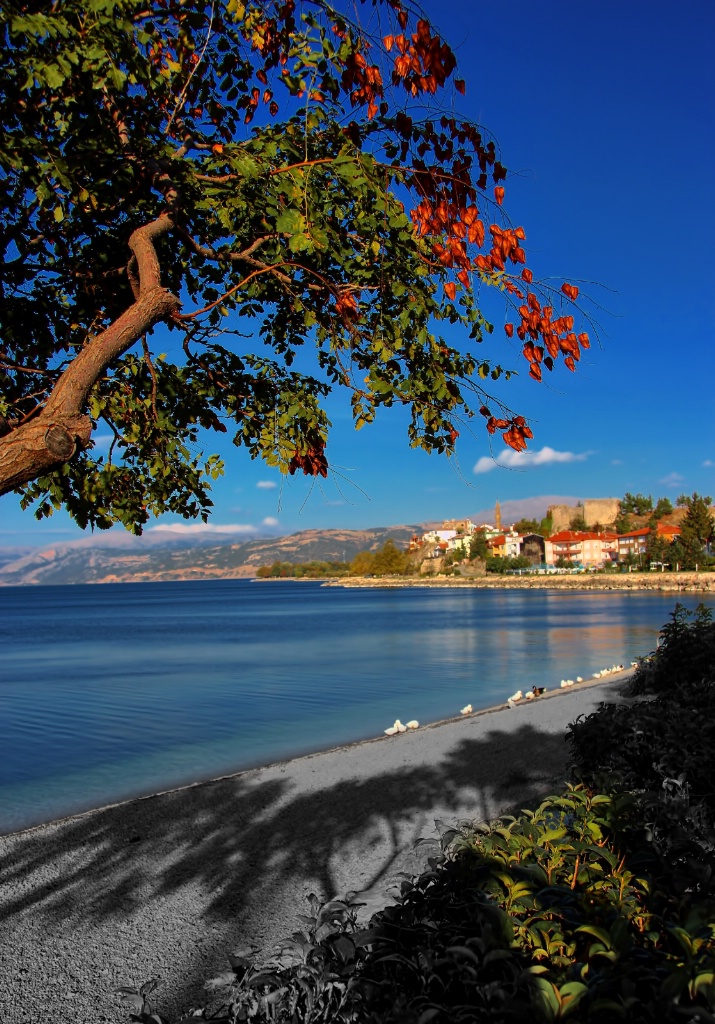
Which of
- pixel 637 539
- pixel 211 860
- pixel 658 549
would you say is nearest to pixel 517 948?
pixel 211 860

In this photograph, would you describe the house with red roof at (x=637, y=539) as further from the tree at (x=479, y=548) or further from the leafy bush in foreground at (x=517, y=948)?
the leafy bush in foreground at (x=517, y=948)

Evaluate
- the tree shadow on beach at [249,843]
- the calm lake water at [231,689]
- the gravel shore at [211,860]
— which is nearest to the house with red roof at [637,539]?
the calm lake water at [231,689]

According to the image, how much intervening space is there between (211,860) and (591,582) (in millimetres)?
113359

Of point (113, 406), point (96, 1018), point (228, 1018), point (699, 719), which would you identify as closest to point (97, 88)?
point (113, 406)

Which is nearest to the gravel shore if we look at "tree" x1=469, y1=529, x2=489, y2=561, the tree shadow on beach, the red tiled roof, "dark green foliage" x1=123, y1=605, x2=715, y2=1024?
the tree shadow on beach

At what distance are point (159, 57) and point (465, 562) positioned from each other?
7091 inches

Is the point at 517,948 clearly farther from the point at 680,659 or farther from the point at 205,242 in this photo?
the point at 680,659

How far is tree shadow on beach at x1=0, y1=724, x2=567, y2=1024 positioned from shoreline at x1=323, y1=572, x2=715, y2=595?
86.7 m

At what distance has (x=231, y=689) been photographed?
23938mm

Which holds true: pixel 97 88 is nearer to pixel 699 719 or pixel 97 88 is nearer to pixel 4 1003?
pixel 699 719

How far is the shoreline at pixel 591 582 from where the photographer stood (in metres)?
96.7

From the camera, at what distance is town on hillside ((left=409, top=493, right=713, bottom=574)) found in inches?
4587

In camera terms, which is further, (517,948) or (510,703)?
(510,703)

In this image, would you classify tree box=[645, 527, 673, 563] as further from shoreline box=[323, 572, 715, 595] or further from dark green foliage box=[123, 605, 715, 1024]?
dark green foliage box=[123, 605, 715, 1024]
